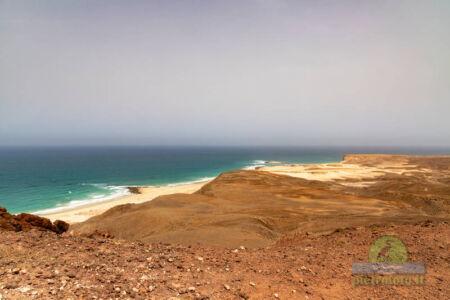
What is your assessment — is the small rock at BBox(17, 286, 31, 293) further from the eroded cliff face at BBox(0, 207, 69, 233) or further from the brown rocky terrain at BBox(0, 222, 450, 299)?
the eroded cliff face at BBox(0, 207, 69, 233)

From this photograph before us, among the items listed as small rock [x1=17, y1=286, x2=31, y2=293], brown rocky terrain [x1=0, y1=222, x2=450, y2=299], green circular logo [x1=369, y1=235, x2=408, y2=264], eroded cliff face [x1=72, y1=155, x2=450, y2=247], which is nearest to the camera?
small rock [x1=17, y1=286, x2=31, y2=293]

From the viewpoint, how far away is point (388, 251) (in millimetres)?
6961

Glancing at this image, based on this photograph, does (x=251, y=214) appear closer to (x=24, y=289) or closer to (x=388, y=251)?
(x=388, y=251)

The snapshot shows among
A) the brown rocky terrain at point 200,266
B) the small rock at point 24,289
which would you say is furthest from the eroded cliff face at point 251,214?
the small rock at point 24,289

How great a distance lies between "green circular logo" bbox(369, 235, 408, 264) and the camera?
253 inches

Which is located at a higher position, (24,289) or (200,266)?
(24,289)

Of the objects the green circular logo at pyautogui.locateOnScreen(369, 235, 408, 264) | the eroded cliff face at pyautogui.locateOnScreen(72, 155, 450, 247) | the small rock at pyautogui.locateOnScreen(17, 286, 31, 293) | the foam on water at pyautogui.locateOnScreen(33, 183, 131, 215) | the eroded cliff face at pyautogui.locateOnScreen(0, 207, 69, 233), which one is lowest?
the foam on water at pyautogui.locateOnScreen(33, 183, 131, 215)

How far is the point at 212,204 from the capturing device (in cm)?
2003

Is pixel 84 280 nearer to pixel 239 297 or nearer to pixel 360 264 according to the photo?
pixel 239 297

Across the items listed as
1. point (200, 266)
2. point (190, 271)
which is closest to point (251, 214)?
point (200, 266)

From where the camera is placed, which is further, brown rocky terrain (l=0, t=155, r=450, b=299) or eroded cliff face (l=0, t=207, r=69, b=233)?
eroded cliff face (l=0, t=207, r=69, b=233)

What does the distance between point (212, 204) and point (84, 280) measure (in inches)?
613

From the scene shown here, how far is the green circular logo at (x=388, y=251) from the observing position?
6.43m

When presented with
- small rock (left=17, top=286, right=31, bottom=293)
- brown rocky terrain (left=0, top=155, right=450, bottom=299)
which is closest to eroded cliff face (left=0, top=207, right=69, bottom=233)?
brown rocky terrain (left=0, top=155, right=450, bottom=299)
